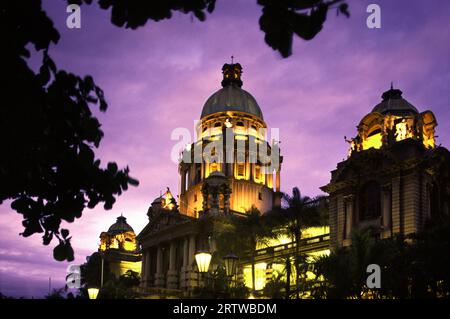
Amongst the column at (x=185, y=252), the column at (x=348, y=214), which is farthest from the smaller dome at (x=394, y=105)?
the column at (x=185, y=252)

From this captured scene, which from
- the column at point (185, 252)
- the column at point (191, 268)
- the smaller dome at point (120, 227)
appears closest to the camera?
the column at point (191, 268)

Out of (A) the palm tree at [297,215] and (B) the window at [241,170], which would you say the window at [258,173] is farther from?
(A) the palm tree at [297,215]

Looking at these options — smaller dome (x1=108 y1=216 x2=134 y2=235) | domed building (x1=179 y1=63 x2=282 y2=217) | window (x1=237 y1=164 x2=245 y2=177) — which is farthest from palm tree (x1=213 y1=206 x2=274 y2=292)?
smaller dome (x1=108 y1=216 x2=134 y2=235)

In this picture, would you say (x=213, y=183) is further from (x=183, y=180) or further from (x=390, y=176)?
(x=390, y=176)

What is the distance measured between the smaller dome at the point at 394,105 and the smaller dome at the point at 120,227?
73.4 meters

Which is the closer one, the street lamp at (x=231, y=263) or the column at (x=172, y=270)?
the street lamp at (x=231, y=263)

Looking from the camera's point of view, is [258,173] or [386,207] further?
[258,173]

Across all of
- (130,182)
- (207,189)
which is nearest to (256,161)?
(207,189)

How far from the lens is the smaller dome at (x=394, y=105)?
54.2 metres

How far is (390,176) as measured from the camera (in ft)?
166

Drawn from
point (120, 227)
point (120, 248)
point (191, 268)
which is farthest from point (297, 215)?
point (120, 227)

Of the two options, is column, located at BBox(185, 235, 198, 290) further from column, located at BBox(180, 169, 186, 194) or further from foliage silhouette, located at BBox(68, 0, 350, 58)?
foliage silhouette, located at BBox(68, 0, 350, 58)

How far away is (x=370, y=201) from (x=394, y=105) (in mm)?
9004

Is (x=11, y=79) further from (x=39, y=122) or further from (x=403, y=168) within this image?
(x=403, y=168)
